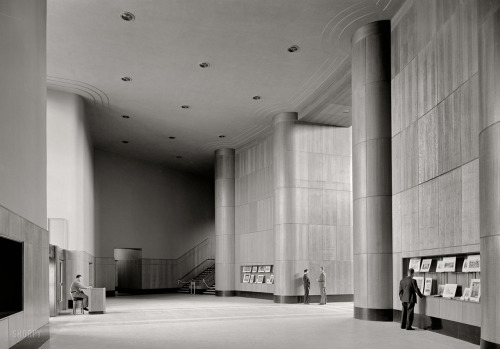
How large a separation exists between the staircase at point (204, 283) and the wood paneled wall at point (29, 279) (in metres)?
21.9

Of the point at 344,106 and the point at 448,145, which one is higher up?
the point at 344,106

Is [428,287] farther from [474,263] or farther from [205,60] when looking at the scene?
[205,60]

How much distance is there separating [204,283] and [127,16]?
22.5 metres

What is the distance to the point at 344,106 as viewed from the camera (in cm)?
2184

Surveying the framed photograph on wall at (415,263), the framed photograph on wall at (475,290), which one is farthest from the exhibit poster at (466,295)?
the framed photograph on wall at (415,263)

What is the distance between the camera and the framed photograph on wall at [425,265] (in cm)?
1241

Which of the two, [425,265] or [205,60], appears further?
[205,60]

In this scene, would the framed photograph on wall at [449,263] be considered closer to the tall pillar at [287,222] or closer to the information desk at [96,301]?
the information desk at [96,301]

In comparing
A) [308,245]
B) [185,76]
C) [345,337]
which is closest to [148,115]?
[185,76]

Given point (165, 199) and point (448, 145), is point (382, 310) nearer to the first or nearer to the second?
point (448, 145)

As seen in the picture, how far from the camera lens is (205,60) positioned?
58.4 ft

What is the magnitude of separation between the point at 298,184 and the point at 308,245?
2.66m

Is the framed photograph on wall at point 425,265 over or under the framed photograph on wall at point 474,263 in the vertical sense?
under

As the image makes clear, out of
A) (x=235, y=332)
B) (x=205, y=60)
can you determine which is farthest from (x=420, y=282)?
(x=205, y=60)
